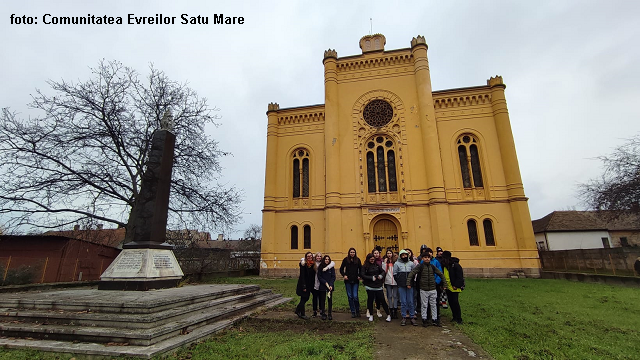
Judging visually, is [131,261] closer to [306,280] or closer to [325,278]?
[306,280]

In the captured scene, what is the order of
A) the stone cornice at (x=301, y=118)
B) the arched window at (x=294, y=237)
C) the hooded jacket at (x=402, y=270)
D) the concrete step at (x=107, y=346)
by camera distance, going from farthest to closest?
the stone cornice at (x=301, y=118) → the arched window at (x=294, y=237) → the hooded jacket at (x=402, y=270) → the concrete step at (x=107, y=346)

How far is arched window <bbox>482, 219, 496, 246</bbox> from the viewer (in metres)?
19.5

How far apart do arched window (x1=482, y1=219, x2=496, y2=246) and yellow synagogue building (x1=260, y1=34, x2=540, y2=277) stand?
66mm

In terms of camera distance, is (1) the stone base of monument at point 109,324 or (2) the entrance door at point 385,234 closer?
(1) the stone base of monument at point 109,324

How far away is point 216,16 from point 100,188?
28.8 ft

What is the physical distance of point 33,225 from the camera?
1134cm

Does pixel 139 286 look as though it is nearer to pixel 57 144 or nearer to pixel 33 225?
pixel 33 225

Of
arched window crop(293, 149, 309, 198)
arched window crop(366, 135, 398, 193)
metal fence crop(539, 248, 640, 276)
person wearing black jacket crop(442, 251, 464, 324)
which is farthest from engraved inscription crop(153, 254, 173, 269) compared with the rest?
metal fence crop(539, 248, 640, 276)

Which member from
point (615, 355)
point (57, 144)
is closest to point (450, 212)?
point (615, 355)

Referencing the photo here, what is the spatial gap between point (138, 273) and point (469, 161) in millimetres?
20662

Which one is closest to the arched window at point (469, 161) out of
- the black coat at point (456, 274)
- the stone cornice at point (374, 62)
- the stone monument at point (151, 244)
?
the stone cornice at point (374, 62)

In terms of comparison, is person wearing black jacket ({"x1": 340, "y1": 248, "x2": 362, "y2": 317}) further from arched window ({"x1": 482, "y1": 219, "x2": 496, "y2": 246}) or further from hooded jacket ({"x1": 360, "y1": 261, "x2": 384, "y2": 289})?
arched window ({"x1": 482, "y1": 219, "x2": 496, "y2": 246})

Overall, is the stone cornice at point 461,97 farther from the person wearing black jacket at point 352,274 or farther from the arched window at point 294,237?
the person wearing black jacket at point 352,274

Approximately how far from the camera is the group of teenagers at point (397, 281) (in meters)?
6.90
